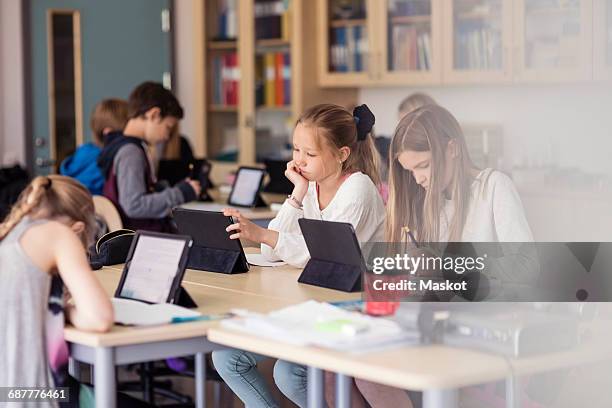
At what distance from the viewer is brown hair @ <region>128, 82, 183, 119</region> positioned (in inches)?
180

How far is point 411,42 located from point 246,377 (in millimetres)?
3170

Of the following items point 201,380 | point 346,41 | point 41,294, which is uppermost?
point 346,41

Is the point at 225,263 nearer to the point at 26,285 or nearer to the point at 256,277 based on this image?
the point at 256,277

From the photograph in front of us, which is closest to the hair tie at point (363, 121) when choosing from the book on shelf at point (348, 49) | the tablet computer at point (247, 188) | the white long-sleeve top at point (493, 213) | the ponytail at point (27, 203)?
the white long-sleeve top at point (493, 213)

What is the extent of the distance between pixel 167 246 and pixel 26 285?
1.16 ft

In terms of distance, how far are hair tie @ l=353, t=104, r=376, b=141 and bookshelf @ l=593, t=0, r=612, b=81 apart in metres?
2.01

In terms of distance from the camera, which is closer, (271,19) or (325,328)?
(325,328)

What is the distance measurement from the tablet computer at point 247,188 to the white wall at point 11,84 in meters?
2.07

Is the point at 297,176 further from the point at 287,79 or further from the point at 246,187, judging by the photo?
the point at 287,79

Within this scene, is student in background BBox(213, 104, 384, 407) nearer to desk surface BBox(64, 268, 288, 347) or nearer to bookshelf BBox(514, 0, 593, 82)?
desk surface BBox(64, 268, 288, 347)

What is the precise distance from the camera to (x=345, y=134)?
313cm

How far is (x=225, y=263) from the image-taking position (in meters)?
2.92

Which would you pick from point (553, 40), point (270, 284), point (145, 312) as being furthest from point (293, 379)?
point (553, 40)

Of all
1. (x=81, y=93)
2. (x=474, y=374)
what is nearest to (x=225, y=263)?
(x=474, y=374)
